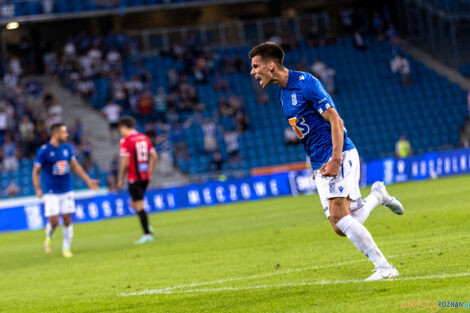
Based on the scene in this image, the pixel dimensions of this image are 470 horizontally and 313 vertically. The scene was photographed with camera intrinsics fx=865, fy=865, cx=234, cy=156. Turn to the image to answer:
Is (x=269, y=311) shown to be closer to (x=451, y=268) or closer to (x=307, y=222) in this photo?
(x=451, y=268)

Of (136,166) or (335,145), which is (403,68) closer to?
(136,166)

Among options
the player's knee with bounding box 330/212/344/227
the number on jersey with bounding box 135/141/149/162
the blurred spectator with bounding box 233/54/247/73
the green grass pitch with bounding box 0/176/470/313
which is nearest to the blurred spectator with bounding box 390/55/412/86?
the blurred spectator with bounding box 233/54/247/73

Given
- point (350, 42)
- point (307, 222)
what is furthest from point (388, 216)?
point (350, 42)

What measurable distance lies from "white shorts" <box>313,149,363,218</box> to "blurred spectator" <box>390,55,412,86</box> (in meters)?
34.4

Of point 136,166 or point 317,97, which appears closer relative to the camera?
point 317,97

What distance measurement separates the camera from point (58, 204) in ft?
54.6

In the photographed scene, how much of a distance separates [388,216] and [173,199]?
13773 millimetres

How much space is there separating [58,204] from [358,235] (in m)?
9.72

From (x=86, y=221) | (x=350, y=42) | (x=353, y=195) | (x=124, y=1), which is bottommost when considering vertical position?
(x=86, y=221)

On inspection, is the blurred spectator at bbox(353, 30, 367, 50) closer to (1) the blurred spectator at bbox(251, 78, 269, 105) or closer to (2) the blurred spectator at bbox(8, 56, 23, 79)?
(1) the blurred spectator at bbox(251, 78, 269, 105)

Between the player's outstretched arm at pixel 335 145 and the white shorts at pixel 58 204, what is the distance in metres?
9.58

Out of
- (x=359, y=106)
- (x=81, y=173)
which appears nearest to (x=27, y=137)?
(x=359, y=106)

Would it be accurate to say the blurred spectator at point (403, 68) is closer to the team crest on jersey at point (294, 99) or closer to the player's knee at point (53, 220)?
the player's knee at point (53, 220)

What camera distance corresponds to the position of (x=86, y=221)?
2877cm
